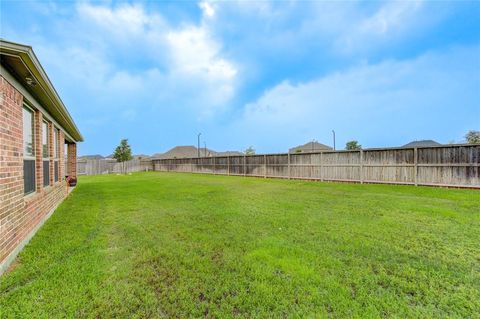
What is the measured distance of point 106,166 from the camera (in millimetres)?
28594

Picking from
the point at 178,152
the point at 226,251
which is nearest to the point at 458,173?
the point at 226,251

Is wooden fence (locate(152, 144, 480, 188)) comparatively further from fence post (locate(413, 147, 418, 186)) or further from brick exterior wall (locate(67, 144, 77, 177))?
brick exterior wall (locate(67, 144, 77, 177))

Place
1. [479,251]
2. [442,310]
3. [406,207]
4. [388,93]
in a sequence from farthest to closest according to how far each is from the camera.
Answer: [388,93] < [406,207] < [479,251] < [442,310]

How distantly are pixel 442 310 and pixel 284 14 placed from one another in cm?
1271

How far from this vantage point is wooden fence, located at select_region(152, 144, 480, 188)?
28.6ft

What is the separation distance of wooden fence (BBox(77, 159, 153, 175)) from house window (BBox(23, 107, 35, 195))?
2384 centimetres

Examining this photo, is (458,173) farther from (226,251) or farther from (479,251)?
A: (226,251)

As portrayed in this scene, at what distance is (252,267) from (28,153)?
481 cm

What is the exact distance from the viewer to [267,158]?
52.3ft

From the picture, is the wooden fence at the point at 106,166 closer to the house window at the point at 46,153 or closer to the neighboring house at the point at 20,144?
the house window at the point at 46,153

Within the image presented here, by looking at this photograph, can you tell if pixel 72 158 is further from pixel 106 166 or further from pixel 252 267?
pixel 106 166

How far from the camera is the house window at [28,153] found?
428 centimetres

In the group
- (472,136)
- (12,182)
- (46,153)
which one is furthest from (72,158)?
(472,136)

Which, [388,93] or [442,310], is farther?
[388,93]
